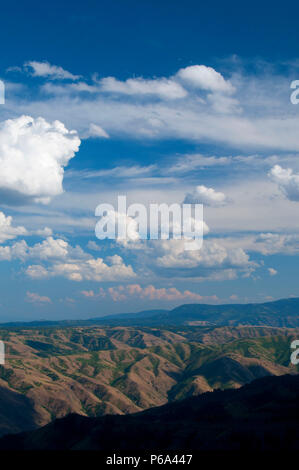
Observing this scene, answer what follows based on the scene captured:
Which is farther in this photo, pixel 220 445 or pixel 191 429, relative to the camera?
pixel 191 429

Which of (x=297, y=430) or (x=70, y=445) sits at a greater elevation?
(x=297, y=430)
